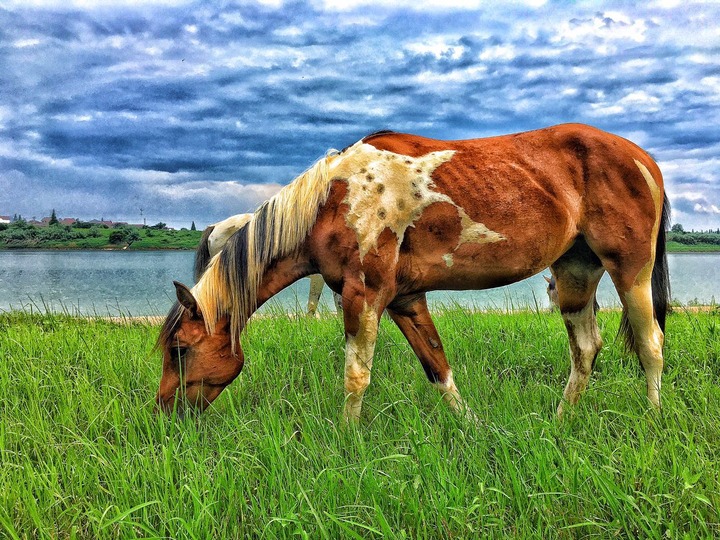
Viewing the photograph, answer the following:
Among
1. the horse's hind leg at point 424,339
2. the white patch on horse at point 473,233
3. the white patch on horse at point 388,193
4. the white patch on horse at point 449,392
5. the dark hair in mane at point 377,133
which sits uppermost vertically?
the dark hair in mane at point 377,133

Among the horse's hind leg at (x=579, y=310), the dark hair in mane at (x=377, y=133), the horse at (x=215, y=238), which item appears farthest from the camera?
the horse at (x=215, y=238)

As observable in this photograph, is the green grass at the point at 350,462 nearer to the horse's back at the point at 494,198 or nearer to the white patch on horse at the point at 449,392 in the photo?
the white patch on horse at the point at 449,392

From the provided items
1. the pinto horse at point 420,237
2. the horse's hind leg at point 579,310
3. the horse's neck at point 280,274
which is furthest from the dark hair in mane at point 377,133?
the horse's hind leg at point 579,310

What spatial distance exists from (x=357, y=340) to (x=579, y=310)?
5.97 ft

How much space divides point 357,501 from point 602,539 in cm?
96

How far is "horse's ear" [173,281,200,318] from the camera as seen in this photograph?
3114 mm

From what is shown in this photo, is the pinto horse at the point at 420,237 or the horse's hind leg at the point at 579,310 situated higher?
the pinto horse at the point at 420,237

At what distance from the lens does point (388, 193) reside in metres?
3.25

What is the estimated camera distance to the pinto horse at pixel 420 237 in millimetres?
3225

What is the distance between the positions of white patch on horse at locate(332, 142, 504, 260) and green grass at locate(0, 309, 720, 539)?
1.02 m

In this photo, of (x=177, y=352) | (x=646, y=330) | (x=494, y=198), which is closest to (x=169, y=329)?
(x=177, y=352)

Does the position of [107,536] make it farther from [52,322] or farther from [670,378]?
[52,322]

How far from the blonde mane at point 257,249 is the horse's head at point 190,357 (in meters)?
0.08

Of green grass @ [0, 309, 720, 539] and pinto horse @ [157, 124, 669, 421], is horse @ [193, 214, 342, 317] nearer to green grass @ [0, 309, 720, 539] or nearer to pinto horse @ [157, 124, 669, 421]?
green grass @ [0, 309, 720, 539]
